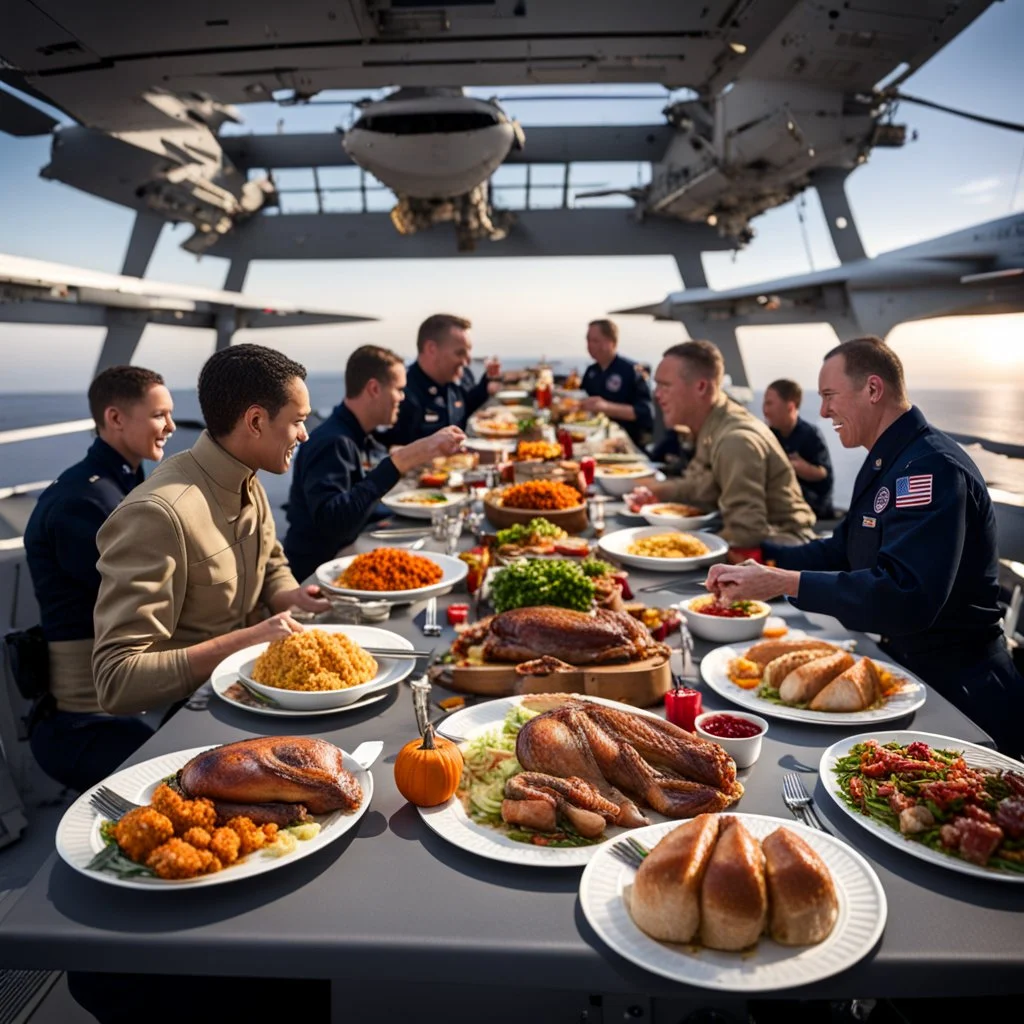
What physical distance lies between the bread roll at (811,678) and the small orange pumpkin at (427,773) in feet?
3.24

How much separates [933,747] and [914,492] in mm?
1032

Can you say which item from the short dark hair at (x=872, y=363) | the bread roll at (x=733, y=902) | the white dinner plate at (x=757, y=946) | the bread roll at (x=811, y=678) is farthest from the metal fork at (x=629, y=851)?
the short dark hair at (x=872, y=363)

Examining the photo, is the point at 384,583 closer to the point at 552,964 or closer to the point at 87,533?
the point at 87,533

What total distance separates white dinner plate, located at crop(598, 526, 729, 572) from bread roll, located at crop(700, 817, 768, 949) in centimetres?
224

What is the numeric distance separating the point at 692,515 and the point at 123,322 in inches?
351

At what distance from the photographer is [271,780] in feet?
4.98

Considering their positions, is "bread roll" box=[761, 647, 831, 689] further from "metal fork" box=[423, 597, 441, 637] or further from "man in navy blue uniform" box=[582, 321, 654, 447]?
"man in navy blue uniform" box=[582, 321, 654, 447]

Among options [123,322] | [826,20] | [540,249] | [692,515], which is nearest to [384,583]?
[692,515]

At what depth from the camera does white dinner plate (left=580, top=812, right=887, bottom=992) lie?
1.13 metres

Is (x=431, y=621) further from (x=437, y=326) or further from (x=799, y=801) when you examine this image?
(x=437, y=326)

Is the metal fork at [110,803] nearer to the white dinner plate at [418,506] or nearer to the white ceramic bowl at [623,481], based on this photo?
the white dinner plate at [418,506]

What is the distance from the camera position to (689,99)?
54.4ft

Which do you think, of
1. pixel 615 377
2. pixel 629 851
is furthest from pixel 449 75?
pixel 629 851

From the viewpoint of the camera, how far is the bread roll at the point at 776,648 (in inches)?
90.9
